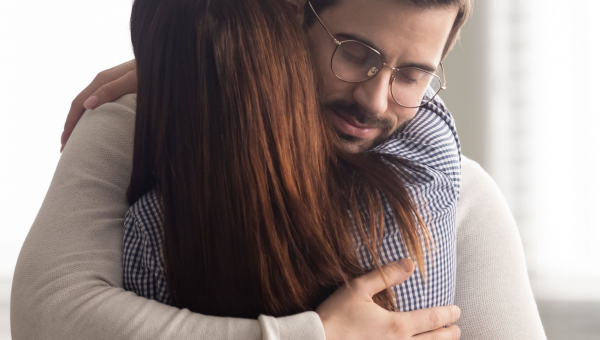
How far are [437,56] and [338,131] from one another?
272 mm

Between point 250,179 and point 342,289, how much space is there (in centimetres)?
22

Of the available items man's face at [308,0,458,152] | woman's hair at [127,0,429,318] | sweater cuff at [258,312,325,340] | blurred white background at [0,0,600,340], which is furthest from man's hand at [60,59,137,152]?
blurred white background at [0,0,600,340]

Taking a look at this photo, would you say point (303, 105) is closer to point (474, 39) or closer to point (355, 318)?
point (355, 318)

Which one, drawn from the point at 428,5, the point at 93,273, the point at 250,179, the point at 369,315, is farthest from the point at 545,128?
the point at 93,273

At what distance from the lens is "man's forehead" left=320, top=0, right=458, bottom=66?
46.5 inches

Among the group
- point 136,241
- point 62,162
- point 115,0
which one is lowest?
point 136,241

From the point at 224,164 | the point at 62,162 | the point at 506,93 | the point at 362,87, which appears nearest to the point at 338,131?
the point at 362,87

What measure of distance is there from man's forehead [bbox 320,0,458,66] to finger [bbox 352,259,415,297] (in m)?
0.45

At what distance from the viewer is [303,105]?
0.95 metres

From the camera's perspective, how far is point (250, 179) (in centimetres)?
88

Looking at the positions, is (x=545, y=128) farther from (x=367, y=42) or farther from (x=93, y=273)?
(x=93, y=273)

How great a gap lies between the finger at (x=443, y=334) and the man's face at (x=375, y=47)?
15.4 inches

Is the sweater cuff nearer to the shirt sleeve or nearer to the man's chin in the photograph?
the shirt sleeve

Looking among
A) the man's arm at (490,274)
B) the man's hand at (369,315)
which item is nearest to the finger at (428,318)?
the man's hand at (369,315)
